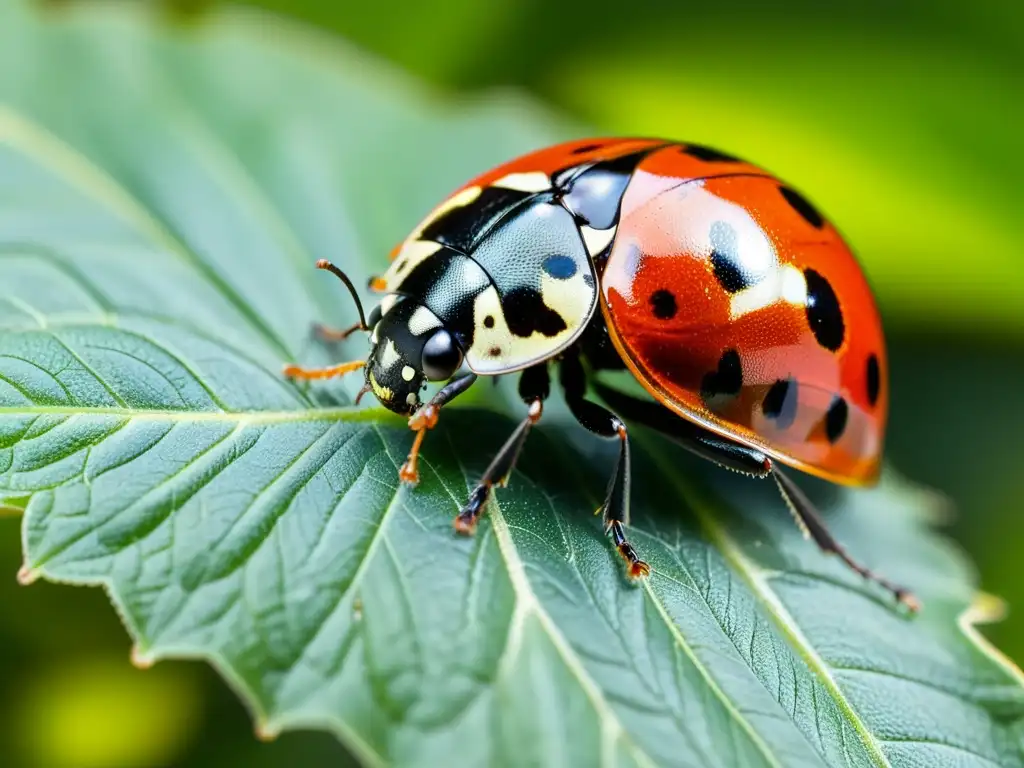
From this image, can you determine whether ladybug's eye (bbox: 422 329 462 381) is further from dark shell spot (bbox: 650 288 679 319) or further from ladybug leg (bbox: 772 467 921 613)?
ladybug leg (bbox: 772 467 921 613)

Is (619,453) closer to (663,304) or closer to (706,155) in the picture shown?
(663,304)

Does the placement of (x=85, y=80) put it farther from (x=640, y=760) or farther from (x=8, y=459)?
(x=640, y=760)

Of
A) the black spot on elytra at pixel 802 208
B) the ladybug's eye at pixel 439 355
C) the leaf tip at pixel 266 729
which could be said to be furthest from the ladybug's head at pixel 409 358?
the black spot on elytra at pixel 802 208

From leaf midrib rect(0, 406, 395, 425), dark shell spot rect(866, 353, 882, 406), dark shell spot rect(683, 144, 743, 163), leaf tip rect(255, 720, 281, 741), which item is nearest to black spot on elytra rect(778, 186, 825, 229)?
dark shell spot rect(683, 144, 743, 163)

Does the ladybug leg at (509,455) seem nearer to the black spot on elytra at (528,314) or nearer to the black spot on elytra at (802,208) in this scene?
the black spot on elytra at (528,314)

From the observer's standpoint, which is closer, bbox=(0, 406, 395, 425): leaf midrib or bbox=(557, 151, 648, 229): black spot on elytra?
bbox=(0, 406, 395, 425): leaf midrib

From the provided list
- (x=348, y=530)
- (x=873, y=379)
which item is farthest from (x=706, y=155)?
(x=348, y=530)
